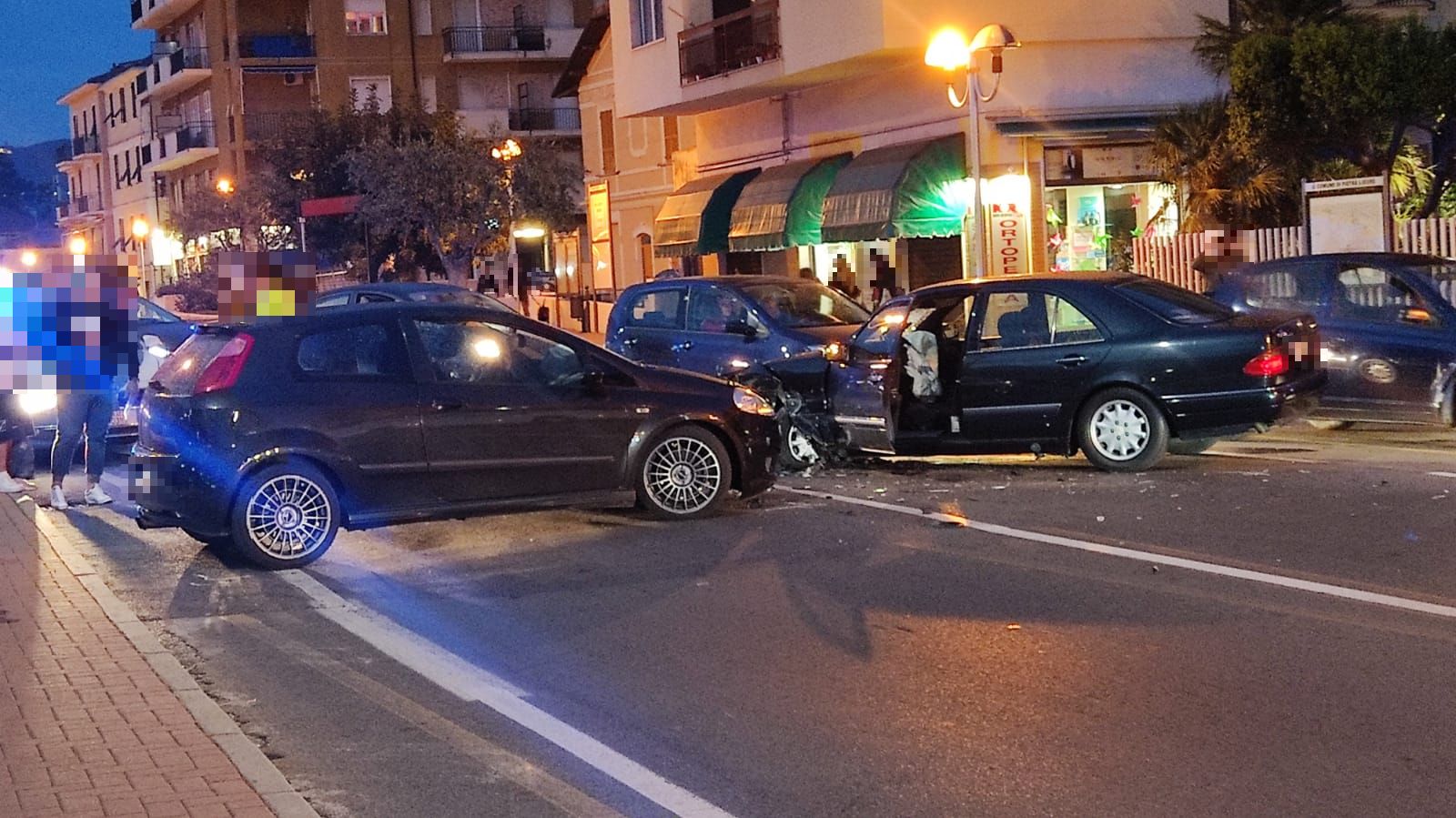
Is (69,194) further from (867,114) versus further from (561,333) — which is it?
(561,333)

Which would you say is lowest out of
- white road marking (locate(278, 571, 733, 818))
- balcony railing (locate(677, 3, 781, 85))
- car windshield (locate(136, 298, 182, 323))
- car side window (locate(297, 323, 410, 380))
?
white road marking (locate(278, 571, 733, 818))

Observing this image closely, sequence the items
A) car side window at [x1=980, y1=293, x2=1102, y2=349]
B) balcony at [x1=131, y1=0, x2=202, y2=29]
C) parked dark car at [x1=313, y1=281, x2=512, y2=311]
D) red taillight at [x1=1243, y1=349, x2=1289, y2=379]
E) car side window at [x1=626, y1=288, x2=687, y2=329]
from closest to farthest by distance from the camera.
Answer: red taillight at [x1=1243, y1=349, x2=1289, y2=379] < car side window at [x1=980, y1=293, x2=1102, y2=349] < car side window at [x1=626, y1=288, x2=687, y2=329] < parked dark car at [x1=313, y1=281, x2=512, y2=311] < balcony at [x1=131, y1=0, x2=202, y2=29]

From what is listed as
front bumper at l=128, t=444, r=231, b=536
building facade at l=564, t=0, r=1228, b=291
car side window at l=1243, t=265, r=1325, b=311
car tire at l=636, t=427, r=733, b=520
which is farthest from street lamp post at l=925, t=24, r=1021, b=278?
front bumper at l=128, t=444, r=231, b=536

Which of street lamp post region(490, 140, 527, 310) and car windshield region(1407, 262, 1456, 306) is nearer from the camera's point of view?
car windshield region(1407, 262, 1456, 306)

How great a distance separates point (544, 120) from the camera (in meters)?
59.7

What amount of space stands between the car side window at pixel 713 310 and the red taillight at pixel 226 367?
20.4 feet

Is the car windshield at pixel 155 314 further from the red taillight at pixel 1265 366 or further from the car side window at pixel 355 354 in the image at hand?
the red taillight at pixel 1265 366

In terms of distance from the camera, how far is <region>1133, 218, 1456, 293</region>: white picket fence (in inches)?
733

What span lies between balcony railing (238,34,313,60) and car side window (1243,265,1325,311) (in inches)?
1954

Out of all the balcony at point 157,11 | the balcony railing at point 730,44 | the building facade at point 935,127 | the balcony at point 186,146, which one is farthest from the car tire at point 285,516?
the balcony at point 157,11

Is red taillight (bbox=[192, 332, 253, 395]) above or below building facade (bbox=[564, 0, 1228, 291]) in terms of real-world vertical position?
below

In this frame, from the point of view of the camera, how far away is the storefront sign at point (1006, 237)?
79.2 feet

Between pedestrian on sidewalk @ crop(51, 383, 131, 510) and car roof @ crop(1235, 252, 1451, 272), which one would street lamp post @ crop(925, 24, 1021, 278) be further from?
pedestrian on sidewalk @ crop(51, 383, 131, 510)

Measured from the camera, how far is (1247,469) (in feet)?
Answer: 40.7
